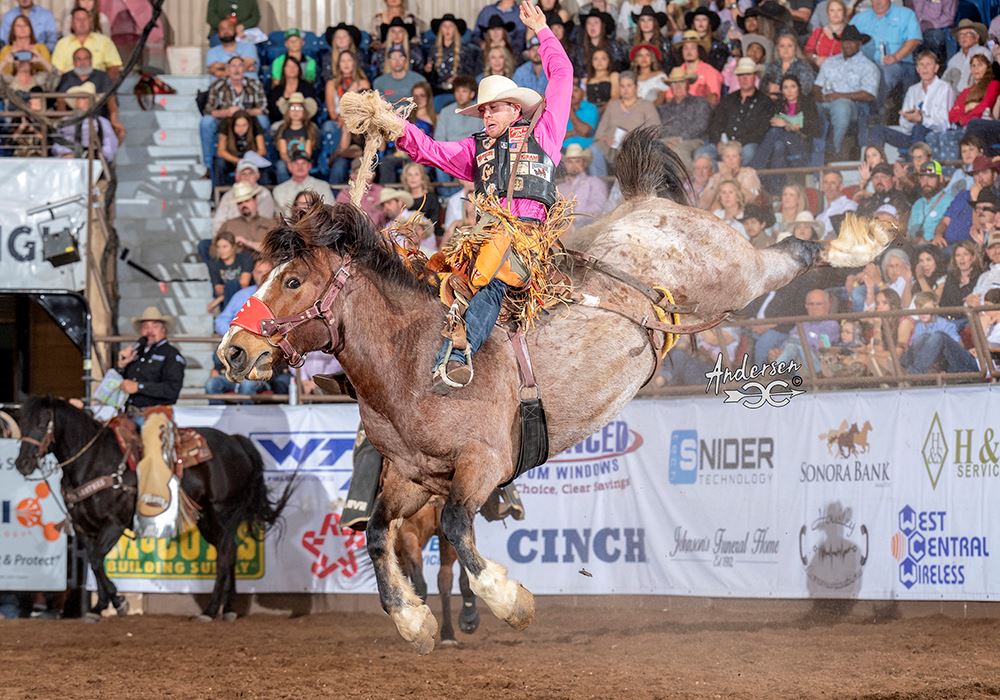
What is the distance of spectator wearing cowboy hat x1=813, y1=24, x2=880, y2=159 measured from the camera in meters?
12.3

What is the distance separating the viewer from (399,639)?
10000mm

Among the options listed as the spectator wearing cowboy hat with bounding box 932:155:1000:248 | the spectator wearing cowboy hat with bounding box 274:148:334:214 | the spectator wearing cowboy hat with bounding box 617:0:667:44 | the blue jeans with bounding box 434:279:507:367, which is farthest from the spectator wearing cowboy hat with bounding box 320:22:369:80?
the blue jeans with bounding box 434:279:507:367

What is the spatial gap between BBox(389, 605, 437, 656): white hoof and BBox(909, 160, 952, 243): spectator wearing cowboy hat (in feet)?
21.6

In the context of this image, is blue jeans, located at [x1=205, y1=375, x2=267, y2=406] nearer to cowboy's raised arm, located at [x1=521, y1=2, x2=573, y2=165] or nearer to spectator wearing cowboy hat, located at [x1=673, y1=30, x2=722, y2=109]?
spectator wearing cowboy hat, located at [x1=673, y1=30, x2=722, y2=109]

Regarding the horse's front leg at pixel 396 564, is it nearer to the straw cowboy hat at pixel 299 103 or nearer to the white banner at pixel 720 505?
the white banner at pixel 720 505

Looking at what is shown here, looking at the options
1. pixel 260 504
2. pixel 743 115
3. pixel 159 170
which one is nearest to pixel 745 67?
pixel 743 115

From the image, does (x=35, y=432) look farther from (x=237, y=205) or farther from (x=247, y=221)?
(x=237, y=205)

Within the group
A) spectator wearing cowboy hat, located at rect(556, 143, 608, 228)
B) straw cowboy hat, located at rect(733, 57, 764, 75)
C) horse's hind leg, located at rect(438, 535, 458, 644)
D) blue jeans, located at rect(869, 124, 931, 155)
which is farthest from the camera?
straw cowboy hat, located at rect(733, 57, 764, 75)

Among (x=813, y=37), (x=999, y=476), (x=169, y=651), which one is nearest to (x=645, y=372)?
(x=999, y=476)

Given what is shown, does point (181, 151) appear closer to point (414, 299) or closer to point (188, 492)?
point (188, 492)

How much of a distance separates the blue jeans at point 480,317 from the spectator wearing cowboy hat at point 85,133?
29.5ft

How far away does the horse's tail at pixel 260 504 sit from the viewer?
463 inches

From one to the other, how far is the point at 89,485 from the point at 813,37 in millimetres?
8353

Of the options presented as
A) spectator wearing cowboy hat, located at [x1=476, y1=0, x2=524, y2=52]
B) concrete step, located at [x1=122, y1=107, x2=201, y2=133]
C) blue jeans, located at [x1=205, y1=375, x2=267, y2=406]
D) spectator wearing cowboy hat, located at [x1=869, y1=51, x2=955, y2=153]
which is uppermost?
spectator wearing cowboy hat, located at [x1=476, y1=0, x2=524, y2=52]
